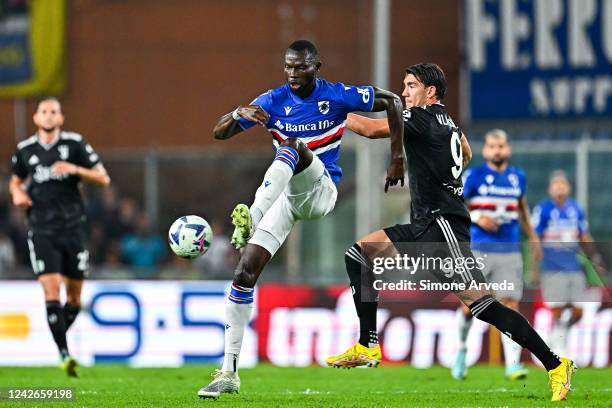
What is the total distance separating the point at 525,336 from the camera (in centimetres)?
884

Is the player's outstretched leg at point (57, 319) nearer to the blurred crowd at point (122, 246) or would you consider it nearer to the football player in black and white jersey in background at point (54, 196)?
the football player in black and white jersey in background at point (54, 196)

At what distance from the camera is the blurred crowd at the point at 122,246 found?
17.7m

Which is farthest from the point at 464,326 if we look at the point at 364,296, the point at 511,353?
the point at 364,296

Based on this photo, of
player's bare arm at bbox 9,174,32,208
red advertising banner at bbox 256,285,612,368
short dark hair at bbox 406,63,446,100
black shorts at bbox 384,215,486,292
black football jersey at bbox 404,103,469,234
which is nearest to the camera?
black shorts at bbox 384,215,486,292

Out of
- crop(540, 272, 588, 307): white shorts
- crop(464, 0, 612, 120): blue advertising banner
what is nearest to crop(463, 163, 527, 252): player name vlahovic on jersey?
crop(540, 272, 588, 307): white shorts

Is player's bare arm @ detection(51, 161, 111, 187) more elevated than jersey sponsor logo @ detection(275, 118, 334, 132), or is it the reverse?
jersey sponsor logo @ detection(275, 118, 334, 132)

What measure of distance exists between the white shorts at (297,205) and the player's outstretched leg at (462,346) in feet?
11.1

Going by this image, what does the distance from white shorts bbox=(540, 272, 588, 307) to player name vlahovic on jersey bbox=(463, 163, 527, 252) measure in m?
2.46

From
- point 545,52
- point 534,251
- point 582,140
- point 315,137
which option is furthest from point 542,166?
point 315,137

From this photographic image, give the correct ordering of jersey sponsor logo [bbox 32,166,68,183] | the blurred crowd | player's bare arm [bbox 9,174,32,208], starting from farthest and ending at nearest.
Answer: the blurred crowd → jersey sponsor logo [bbox 32,166,68,183] → player's bare arm [bbox 9,174,32,208]

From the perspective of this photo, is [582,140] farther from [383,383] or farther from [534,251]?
[383,383]

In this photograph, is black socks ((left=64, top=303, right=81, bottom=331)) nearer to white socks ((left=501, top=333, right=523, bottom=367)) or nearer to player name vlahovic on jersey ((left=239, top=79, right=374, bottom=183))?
player name vlahovic on jersey ((left=239, top=79, right=374, bottom=183))

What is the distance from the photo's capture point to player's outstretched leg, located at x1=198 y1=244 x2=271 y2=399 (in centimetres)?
902

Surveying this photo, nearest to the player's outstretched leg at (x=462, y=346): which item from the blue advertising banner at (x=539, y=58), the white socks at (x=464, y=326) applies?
the white socks at (x=464, y=326)
